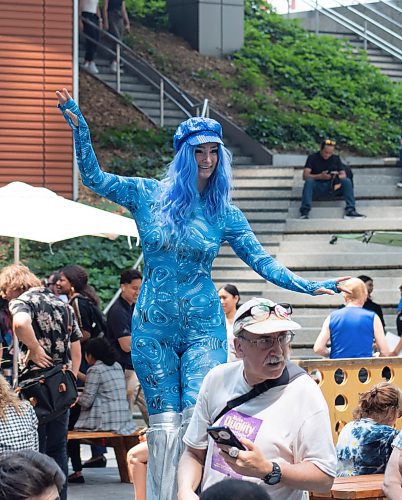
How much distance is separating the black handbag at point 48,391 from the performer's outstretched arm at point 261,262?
9.99 feet

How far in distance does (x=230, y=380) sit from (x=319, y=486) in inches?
21.8

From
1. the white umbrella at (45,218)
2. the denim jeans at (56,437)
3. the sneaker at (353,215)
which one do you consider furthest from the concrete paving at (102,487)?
the sneaker at (353,215)

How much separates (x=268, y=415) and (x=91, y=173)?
2.09 metres

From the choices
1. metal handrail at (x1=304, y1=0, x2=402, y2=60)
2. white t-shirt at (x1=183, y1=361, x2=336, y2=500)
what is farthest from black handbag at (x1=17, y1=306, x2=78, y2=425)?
metal handrail at (x1=304, y1=0, x2=402, y2=60)

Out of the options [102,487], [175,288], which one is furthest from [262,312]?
[102,487]

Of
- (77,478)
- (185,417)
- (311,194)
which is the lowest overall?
(77,478)

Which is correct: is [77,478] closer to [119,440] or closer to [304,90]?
[119,440]

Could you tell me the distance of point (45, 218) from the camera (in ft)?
37.9

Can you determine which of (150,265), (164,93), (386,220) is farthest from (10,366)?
(164,93)

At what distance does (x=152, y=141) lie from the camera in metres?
23.7

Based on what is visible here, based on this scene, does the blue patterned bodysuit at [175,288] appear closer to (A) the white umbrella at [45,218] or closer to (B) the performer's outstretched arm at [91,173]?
(B) the performer's outstretched arm at [91,173]

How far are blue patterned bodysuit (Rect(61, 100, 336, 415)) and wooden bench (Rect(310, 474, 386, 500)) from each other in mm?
1092

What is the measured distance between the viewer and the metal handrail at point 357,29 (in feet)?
103

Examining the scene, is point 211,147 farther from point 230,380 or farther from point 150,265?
point 230,380
